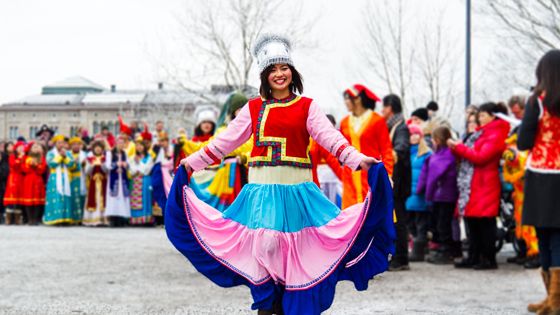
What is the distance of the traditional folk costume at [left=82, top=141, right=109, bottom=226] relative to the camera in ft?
55.1

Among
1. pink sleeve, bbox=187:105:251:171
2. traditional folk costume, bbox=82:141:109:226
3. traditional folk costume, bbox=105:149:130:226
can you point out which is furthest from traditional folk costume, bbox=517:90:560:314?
traditional folk costume, bbox=82:141:109:226

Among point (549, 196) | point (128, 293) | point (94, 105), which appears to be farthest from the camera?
point (94, 105)

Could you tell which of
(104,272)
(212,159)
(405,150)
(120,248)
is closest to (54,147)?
(120,248)

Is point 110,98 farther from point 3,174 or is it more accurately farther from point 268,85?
point 268,85

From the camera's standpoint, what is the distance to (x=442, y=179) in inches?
379

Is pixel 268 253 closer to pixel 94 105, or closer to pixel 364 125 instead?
pixel 364 125

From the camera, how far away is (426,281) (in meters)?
7.89

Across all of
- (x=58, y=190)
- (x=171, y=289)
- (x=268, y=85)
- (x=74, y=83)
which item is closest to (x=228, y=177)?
(x=171, y=289)

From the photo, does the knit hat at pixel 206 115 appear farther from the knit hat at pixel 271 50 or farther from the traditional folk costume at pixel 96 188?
the traditional folk costume at pixel 96 188

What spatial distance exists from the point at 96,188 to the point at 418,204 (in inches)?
343

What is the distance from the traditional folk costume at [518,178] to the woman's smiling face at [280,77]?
4.65m

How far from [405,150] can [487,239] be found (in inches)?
56.7

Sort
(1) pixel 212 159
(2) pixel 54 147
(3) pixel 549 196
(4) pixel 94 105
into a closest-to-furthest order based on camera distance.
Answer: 1. (1) pixel 212 159
2. (3) pixel 549 196
3. (2) pixel 54 147
4. (4) pixel 94 105

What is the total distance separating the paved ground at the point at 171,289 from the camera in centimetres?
624
